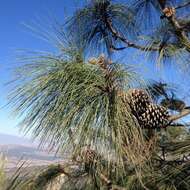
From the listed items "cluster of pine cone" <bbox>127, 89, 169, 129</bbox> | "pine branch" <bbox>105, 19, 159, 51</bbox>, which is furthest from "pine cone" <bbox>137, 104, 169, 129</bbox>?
"pine branch" <bbox>105, 19, 159, 51</bbox>

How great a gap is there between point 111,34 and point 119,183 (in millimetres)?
614

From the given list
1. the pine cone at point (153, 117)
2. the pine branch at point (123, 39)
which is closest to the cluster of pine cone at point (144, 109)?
the pine cone at point (153, 117)

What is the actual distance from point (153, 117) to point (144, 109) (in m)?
0.03

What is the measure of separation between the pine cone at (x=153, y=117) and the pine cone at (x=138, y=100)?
1cm

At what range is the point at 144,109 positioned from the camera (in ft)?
2.89

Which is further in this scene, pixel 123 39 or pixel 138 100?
pixel 123 39

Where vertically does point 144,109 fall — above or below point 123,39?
below

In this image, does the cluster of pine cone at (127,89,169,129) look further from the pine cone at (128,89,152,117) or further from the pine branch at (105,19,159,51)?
the pine branch at (105,19,159,51)

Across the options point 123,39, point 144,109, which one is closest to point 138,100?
point 144,109

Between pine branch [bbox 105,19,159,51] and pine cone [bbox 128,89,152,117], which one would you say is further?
pine branch [bbox 105,19,159,51]

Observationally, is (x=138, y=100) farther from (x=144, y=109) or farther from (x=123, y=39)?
(x=123, y=39)

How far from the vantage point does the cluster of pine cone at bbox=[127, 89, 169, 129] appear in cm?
87

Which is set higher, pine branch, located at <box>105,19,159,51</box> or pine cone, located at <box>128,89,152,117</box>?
pine branch, located at <box>105,19,159,51</box>

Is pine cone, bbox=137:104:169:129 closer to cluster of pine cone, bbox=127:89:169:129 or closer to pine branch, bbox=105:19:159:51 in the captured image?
cluster of pine cone, bbox=127:89:169:129
